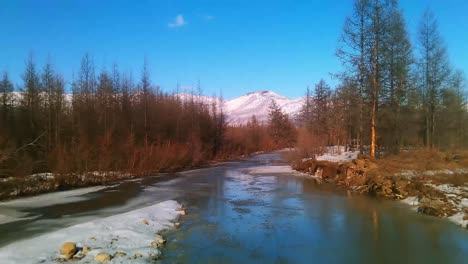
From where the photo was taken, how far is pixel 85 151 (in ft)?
91.1

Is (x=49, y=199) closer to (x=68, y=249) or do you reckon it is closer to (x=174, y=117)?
(x=68, y=249)

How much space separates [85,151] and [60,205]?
10.1 m

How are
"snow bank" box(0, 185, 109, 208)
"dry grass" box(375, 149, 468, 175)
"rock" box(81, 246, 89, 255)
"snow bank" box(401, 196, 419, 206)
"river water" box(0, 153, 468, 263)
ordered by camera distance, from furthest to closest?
"dry grass" box(375, 149, 468, 175), "snow bank" box(0, 185, 109, 208), "snow bank" box(401, 196, 419, 206), "river water" box(0, 153, 468, 263), "rock" box(81, 246, 89, 255)

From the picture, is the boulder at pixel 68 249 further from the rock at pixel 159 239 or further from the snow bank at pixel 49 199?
the snow bank at pixel 49 199

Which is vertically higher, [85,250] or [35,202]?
[85,250]

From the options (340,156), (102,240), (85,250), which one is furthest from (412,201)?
(340,156)

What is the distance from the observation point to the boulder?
9.45m

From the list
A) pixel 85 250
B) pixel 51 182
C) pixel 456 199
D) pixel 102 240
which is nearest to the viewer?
pixel 85 250

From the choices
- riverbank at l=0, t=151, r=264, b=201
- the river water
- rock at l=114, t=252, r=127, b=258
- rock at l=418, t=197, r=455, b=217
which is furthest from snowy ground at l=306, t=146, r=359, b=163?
rock at l=114, t=252, r=127, b=258

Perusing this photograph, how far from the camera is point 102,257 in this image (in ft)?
30.3

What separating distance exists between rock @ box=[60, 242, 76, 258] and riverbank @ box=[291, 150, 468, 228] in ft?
43.2

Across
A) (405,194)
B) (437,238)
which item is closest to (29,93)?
(405,194)

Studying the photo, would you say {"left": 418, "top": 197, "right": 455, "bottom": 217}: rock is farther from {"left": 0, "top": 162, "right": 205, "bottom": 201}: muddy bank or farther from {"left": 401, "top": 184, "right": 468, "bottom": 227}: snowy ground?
{"left": 0, "top": 162, "right": 205, "bottom": 201}: muddy bank

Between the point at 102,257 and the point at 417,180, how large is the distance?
60.6 ft
